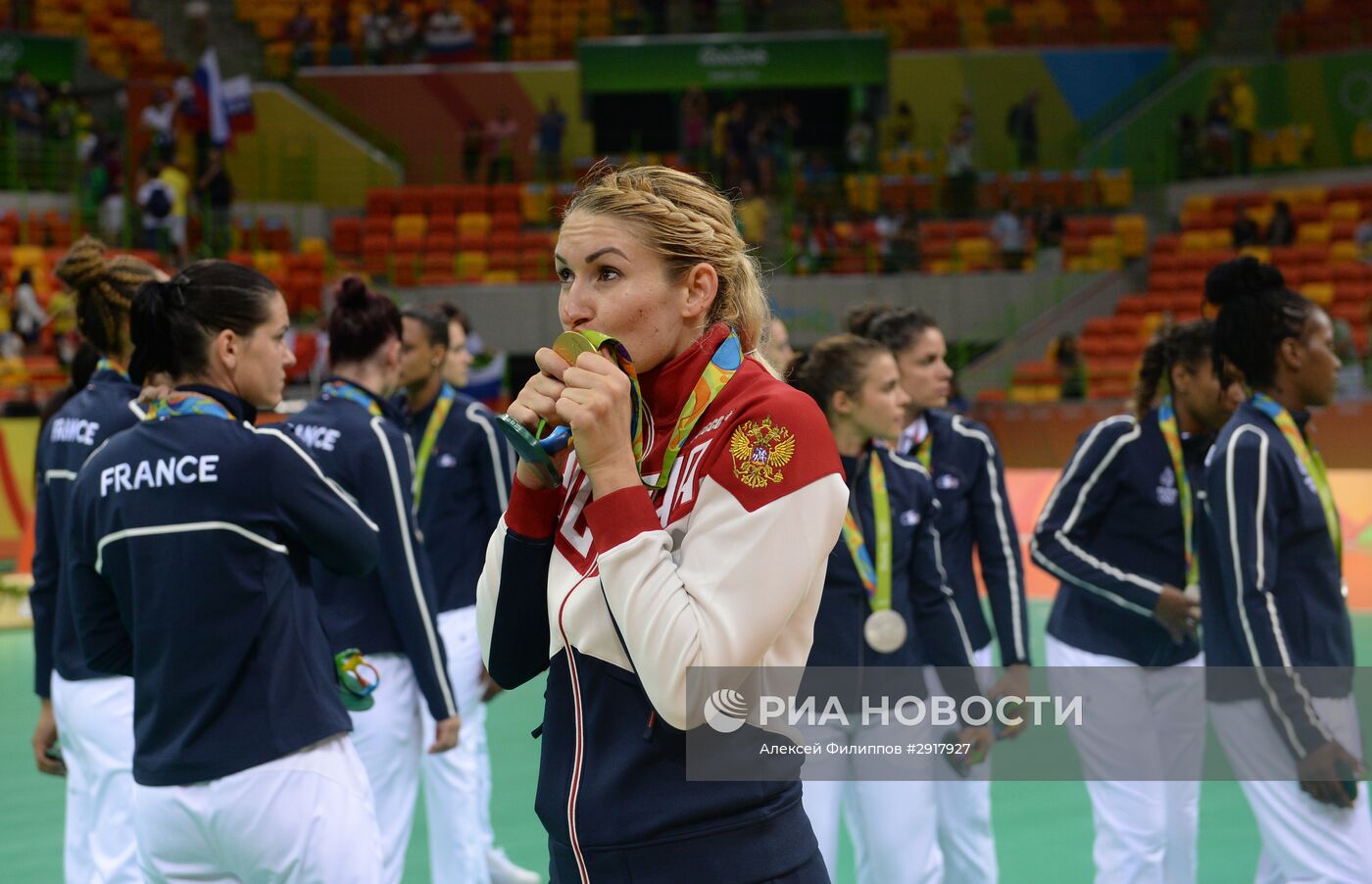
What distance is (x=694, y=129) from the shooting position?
24859 mm

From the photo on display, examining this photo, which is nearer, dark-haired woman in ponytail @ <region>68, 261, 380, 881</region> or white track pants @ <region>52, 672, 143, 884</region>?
dark-haired woman in ponytail @ <region>68, 261, 380, 881</region>

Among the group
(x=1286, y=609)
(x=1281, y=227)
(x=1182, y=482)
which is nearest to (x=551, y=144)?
(x=1281, y=227)

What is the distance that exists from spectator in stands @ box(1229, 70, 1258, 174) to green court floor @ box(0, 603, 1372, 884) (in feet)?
60.3

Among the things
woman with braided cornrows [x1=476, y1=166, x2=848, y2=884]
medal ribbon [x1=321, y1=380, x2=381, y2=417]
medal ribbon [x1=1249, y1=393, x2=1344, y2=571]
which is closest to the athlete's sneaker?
medal ribbon [x1=321, y1=380, x2=381, y2=417]

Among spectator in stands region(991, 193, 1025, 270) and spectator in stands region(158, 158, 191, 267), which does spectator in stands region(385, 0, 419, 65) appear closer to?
spectator in stands region(158, 158, 191, 267)

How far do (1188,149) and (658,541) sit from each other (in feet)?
76.4

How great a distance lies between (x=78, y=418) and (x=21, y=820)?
2869mm

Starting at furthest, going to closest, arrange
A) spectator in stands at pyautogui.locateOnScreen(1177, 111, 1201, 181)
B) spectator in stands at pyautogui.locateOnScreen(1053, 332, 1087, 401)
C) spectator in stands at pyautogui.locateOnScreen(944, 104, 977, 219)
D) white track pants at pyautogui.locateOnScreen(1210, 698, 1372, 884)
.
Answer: spectator in stands at pyautogui.locateOnScreen(944, 104, 977, 219) → spectator in stands at pyautogui.locateOnScreen(1177, 111, 1201, 181) → spectator in stands at pyautogui.locateOnScreen(1053, 332, 1087, 401) → white track pants at pyautogui.locateOnScreen(1210, 698, 1372, 884)

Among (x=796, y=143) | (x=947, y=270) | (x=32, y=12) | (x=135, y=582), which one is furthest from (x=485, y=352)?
(x=135, y=582)

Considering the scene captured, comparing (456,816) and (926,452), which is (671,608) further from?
(456,816)

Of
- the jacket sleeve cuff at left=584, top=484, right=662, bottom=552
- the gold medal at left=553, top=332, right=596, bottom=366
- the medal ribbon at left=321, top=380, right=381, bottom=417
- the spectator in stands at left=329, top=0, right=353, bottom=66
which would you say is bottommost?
the medal ribbon at left=321, top=380, right=381, bottom=417

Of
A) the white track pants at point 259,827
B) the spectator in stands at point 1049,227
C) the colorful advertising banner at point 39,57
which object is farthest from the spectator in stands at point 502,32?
the white track pants at point 259,827

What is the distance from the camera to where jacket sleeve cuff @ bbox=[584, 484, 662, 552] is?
74.4 inches

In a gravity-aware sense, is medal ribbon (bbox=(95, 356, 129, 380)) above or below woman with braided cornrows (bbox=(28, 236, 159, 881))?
above
